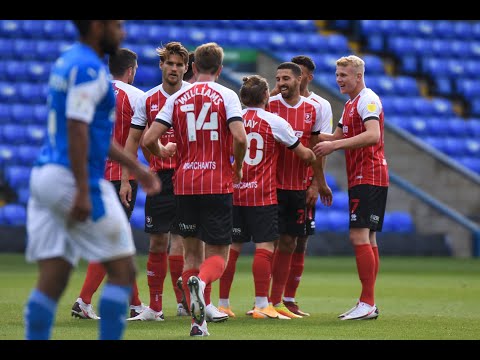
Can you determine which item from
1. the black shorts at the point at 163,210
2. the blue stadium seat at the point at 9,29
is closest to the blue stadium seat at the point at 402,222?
the blue stadium seat at the point at 9,29

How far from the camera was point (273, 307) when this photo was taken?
27.8ft

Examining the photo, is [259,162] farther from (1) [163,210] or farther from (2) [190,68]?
(2) [190,68]

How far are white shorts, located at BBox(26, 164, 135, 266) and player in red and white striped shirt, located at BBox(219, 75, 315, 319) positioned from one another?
3516 mm

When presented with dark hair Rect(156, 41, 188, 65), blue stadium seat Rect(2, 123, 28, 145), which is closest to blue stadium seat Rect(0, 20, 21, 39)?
blue stadium seat Rect(2, 123, 28, 145)

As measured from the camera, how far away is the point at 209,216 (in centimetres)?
713

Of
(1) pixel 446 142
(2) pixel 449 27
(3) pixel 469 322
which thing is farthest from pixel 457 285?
(2) pixel 449 27

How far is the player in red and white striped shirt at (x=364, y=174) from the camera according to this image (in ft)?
27.5

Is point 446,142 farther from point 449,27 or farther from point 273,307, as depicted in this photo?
point 273,307

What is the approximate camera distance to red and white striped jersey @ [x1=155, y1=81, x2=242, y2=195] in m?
7.07

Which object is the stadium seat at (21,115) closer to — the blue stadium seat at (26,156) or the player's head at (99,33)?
the blue stadium seat at (26,156)

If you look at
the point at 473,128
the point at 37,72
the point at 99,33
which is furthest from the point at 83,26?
the point at 473,128

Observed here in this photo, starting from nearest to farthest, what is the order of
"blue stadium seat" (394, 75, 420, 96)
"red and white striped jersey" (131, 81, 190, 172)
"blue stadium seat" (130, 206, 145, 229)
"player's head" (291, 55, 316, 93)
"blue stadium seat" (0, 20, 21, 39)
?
1. "red and white striped jersey" (131, 81, 190, 172)
2. "player's head" (291, 55, 316, 93)
3. "blue stadium seat" (130, 206, 145, 229)
4. "blue stadium seat" (0, 20, 21, 39)
5. "blue stadium seat" (394, 75, 420, 96)

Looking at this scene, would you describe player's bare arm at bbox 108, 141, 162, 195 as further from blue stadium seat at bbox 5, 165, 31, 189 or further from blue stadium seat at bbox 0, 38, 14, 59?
blue stadium seat at bbox 0, 38, 14, 59

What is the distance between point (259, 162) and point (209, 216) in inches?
53.0
